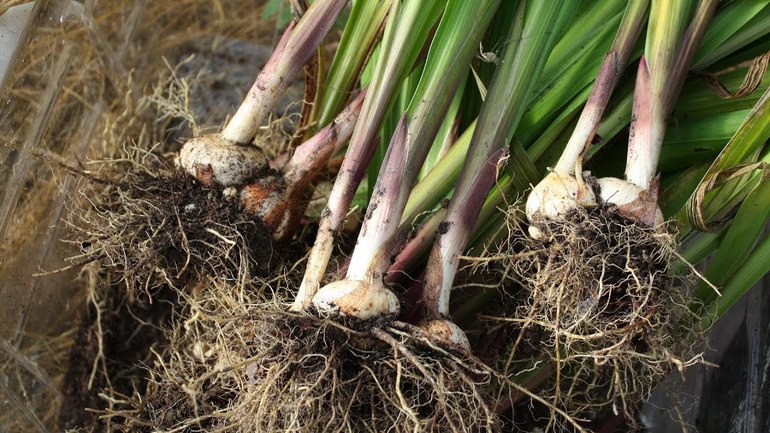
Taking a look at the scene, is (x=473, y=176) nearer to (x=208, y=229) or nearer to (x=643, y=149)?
(x=643, y=149)

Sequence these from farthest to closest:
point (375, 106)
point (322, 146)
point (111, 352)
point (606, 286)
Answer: point (111, 352)
point (322, 146)
point (375, 106)
point (606, 286)

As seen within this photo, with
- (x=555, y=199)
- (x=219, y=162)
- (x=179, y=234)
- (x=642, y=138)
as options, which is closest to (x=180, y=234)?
(x=179, y=234)

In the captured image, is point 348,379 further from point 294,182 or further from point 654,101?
point 654,101

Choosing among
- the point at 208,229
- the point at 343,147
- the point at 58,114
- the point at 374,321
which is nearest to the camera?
the point at 374,321

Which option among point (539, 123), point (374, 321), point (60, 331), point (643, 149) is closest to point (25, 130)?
point (60, 331)

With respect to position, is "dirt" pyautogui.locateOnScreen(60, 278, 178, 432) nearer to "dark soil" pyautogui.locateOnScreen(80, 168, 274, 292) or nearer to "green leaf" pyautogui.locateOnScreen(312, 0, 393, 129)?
"dark soil" pyautogui.locateOnScreen(80, 168, 274, 292)

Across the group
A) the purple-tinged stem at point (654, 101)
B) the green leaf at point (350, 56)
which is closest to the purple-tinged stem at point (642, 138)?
the purple-tinged stem at point (654, 101)
